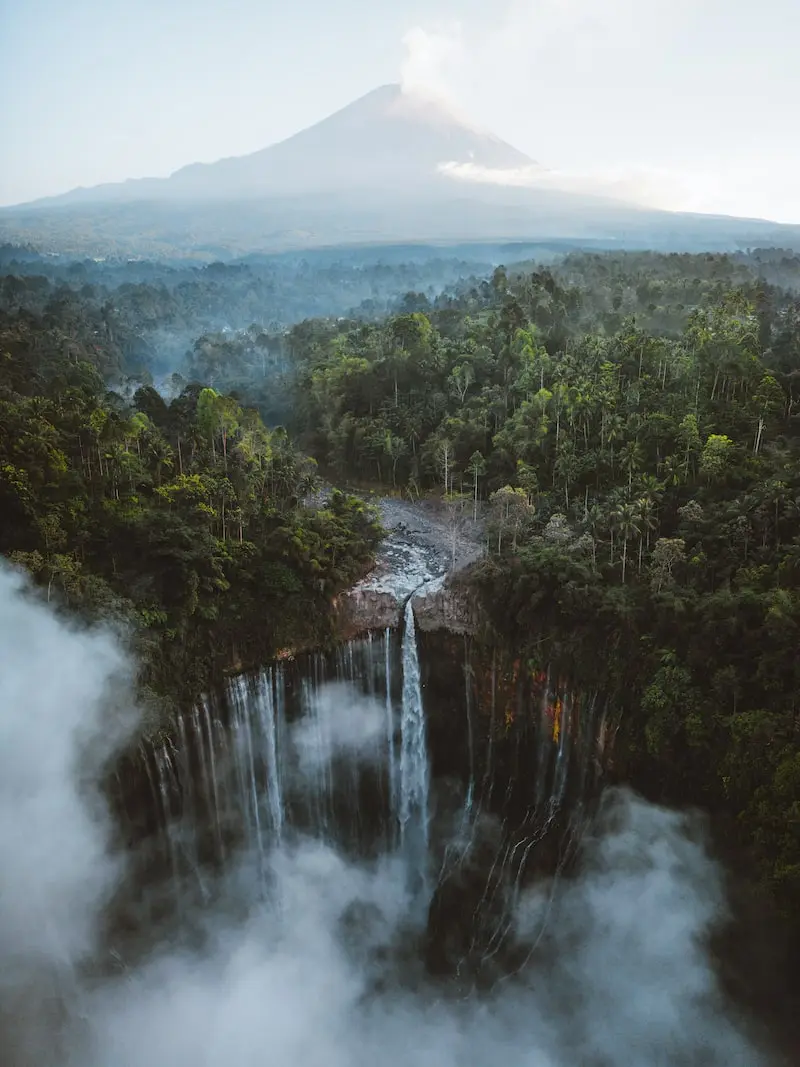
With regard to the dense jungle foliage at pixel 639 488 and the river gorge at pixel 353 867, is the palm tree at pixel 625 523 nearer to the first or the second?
the dense jungle foliage at pixel 639 488

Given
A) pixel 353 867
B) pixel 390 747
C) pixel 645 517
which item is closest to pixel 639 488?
pixel 645 517

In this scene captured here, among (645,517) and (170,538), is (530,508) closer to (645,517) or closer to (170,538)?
(645,517)

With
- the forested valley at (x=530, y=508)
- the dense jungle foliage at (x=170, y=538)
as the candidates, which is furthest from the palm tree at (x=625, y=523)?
the dense jungle foliage at (x=170, y=538)

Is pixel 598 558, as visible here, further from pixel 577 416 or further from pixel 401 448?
pixel 401 448

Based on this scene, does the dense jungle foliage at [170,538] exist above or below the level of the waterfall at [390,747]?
above

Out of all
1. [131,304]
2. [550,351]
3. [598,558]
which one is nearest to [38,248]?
[131,304]

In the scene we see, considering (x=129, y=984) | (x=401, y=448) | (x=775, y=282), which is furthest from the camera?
(x=775, y=282)
